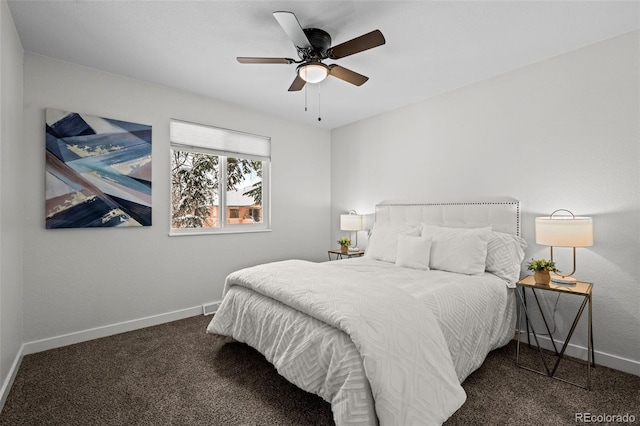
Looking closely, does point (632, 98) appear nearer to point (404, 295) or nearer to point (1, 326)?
point (404, 295)

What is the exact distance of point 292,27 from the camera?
1.89 meters

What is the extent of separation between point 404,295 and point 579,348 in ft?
5.97

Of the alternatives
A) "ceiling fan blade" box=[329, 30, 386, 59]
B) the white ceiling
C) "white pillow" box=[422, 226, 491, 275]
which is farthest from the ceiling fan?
"white pillow" box=[422, 226, 491, 275]

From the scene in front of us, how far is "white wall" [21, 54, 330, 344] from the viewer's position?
259 cm

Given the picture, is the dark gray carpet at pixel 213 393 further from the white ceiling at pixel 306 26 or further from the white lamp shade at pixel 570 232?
the white ceiling at pixel 306 26

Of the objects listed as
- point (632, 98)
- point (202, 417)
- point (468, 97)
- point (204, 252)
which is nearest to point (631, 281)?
point (632, 98)

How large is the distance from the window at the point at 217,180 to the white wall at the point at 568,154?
213cm

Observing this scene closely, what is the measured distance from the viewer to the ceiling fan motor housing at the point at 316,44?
222 centimetres

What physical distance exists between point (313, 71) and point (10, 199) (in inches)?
92.5

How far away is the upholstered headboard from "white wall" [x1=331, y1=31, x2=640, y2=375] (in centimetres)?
9

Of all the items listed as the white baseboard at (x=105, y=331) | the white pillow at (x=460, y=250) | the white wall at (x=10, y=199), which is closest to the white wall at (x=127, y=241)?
the white baseboard at (x=105, y=331)

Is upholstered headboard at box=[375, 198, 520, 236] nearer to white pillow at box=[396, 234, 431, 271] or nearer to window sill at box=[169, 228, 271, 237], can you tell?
white pillow at box=[396, 234, 431, 271]

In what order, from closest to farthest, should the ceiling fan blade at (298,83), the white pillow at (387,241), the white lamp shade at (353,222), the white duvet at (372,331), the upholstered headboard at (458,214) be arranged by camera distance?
the white duvet at (372,331), the ceiling fan blade at (298,83), the upholstered headboard at (458,214), the white pillow at (387,241), the white lamp shade at (353,222)

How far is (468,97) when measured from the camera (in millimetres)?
3234
